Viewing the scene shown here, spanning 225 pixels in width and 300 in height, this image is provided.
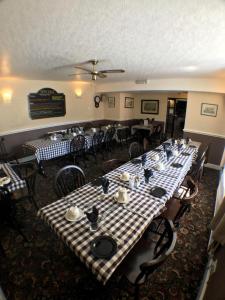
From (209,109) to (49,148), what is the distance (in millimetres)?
4501

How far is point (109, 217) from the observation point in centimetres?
167

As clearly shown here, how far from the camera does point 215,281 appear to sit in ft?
4.63

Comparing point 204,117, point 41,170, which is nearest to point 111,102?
point 204,117

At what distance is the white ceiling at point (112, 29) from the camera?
4.00 ft

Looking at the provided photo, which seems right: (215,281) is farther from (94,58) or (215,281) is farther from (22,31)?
(94,58)

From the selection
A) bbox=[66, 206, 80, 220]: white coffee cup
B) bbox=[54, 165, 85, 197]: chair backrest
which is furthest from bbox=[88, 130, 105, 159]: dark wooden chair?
bbox=[66, 206, 80, 220]: white coffee cup

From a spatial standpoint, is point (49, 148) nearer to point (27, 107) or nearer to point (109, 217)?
point (27, 107)

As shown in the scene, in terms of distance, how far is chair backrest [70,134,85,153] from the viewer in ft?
14.9

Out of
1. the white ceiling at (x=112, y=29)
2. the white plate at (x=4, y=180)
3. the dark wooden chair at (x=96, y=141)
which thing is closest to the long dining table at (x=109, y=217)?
the white plate at (x=4, y=180)

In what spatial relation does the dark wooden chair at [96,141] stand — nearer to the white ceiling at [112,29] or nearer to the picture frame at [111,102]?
the picture frame at [111,102]

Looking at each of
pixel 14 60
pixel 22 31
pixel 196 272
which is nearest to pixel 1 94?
pixel 14 60

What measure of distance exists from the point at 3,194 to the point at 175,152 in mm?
3102

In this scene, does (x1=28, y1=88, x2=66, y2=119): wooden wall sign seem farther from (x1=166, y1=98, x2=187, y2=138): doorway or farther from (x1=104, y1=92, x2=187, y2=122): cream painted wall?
(x1=166, y1=98, x2=187, y2=138): doorway

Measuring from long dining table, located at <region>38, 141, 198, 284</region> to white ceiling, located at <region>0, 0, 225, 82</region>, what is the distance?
1732 millimetres
